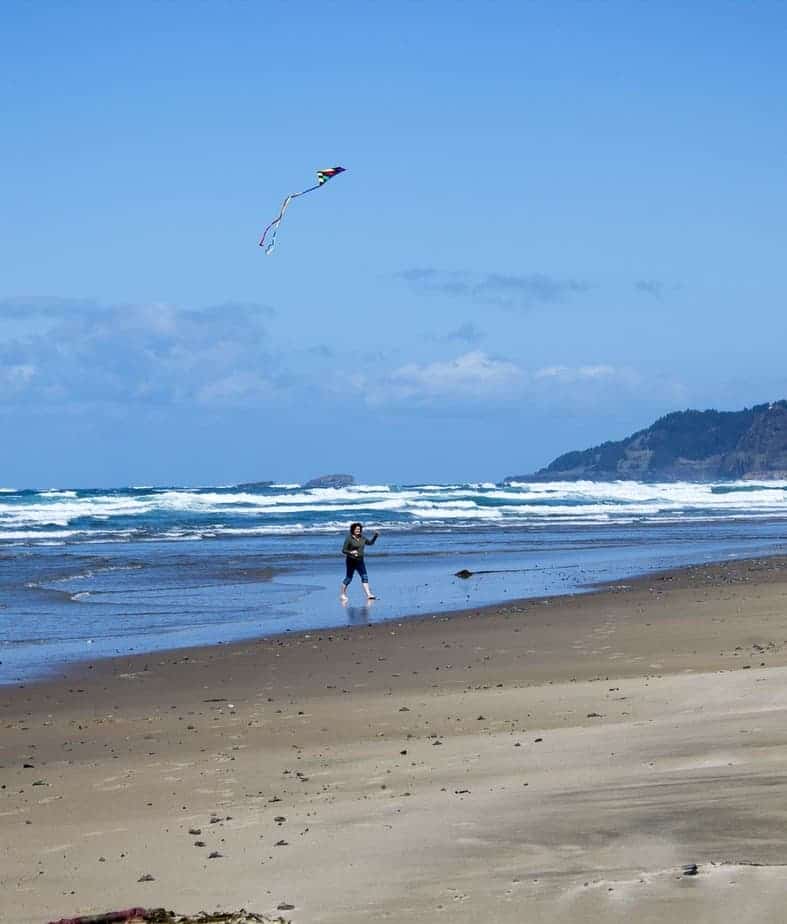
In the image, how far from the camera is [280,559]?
30.2m

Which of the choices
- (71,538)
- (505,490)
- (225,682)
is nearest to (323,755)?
(225,682)

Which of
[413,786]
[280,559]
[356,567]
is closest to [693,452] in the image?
[280,559]

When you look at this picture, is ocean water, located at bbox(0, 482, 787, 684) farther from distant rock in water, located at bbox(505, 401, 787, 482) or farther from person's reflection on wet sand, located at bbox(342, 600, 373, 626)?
distant rock in water, located at bbox(505, 401, 787, 482)

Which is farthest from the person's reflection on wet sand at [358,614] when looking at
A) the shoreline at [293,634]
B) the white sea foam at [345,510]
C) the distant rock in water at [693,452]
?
the distant rock in water at [693,452]

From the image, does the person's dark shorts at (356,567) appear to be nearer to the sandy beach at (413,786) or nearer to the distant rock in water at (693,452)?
the sandy beach at (413,786)

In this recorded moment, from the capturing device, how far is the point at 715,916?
4.00 m

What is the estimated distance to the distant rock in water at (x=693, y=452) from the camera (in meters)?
145

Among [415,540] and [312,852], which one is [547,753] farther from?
[415,540]

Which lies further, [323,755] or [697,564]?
[697,564]

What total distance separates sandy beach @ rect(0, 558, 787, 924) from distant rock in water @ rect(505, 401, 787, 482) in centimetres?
13087

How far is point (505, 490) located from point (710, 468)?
71417 mm

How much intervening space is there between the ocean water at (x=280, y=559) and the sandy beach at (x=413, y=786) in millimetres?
3504

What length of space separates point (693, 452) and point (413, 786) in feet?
524

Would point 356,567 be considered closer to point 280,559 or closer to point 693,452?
point 280,559
